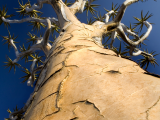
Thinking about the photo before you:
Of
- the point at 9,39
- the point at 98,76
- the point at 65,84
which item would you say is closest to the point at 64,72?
the point at 65,84

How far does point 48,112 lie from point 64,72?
0.26 meters

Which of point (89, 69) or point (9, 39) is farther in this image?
point (9, 39)

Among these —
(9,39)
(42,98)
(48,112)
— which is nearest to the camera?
(48,112)

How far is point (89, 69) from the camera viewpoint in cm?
63

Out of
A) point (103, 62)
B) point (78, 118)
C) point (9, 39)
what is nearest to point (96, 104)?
point (78, 118)

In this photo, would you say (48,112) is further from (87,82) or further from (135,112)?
(135,112)

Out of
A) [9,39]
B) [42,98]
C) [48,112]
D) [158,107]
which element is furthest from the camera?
[9,39]

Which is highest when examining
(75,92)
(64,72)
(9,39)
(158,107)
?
(9,39)

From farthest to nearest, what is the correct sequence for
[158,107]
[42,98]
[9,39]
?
[9,39] < [42,98] < [158,107]

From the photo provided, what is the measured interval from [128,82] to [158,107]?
0.16 meters

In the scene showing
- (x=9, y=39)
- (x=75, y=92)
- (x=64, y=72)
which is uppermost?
(x=9, y=39)

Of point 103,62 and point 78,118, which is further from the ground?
point 103,62

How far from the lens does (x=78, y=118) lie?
0.41m

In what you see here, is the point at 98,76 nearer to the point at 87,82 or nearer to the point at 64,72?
the point at 87,82
